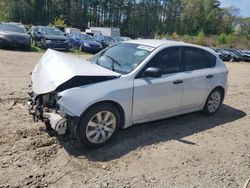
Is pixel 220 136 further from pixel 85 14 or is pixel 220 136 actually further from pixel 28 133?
pixel 85 14

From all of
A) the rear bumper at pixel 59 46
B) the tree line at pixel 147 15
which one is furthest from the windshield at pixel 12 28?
the tree line at pixel 147 15

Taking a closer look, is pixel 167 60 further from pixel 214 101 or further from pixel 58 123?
pixel 58 123

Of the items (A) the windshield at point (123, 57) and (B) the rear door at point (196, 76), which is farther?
(B) the rear door at point (196, 76)

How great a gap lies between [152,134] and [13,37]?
48.7 feet

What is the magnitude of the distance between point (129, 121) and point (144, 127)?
0.77 metres

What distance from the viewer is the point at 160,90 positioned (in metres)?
5.25

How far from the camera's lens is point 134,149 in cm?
473

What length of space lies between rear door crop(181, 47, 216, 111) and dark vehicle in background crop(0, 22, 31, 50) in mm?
14199

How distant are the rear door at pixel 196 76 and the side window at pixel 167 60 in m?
0.20

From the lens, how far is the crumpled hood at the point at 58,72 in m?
4.39

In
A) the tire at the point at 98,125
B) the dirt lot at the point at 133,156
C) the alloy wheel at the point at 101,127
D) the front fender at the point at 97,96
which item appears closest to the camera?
the dirt lot at the point at 133,156

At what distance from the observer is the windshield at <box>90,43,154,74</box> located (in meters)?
5.13

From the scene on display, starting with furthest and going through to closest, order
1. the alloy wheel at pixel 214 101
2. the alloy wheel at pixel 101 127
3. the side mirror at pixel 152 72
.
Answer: the alloy wheel at pixel 214 101 < the side mirror at pixel 152 72 < the alloy wheel at pixel 101 127

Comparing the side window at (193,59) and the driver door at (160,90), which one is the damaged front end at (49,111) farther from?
the side window at (193,59)
